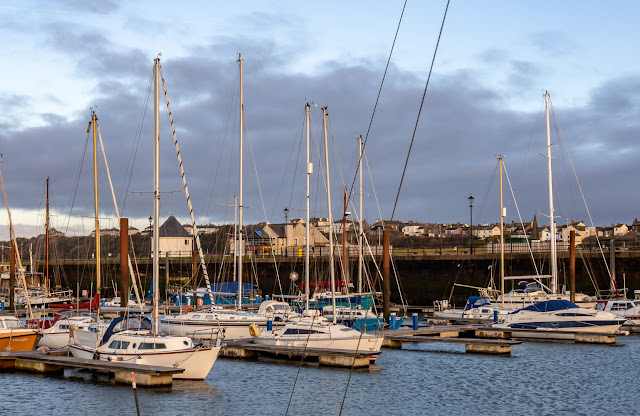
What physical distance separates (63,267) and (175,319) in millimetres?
58855

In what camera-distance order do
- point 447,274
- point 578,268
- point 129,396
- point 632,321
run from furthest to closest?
point 447,274
point 578,268
point 632,321
point 129,396

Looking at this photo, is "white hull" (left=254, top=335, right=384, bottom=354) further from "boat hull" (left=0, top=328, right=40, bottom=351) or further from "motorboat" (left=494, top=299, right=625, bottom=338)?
"motorboat" (left=494, top=299, right=625, bottom=338)

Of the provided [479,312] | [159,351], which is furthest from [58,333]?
[479,312]

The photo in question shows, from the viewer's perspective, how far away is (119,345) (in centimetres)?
2892

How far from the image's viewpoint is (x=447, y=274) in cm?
7088

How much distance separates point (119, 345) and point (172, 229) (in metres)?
91.0

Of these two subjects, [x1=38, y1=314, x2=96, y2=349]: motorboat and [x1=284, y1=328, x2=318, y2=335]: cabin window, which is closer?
[x1=284, y1=328, x2=318, y2=335]: cabin window

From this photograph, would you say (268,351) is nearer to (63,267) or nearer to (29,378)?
(29,378)

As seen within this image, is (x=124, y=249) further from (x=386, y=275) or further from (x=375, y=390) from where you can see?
(x=375, y=390)

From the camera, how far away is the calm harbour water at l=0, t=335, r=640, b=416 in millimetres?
24984

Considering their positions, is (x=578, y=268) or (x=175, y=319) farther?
(x=578, y=268)

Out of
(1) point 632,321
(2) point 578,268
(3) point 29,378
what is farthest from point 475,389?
(2) point 578,268

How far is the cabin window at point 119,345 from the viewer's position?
28.7m

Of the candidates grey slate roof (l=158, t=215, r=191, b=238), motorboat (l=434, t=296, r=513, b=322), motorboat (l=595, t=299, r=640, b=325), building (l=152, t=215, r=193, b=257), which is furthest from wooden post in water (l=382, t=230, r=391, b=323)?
grey slate roof (l=158, t=215, r=191, b=238)
